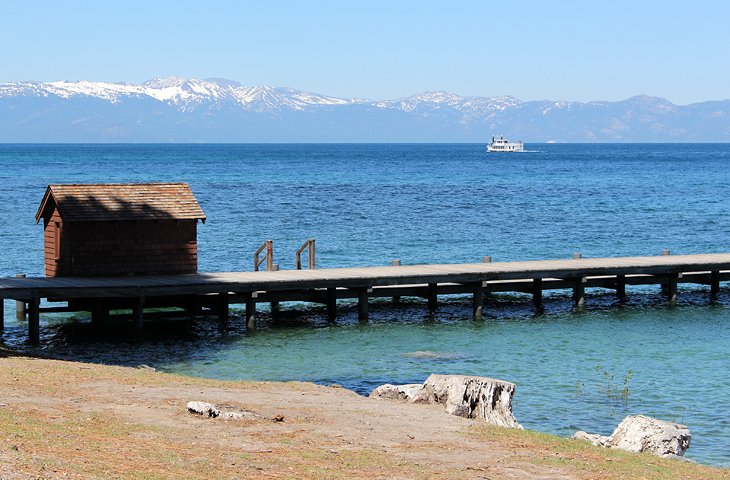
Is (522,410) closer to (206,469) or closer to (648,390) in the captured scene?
(648,390)

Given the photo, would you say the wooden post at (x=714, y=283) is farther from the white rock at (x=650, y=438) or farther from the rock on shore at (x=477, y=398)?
the white rock at (x=650, y=438)

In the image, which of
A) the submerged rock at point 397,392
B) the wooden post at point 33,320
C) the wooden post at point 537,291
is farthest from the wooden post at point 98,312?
the submerged rock at point 397,392

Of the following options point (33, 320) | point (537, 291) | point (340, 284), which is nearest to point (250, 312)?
point (340, 284)

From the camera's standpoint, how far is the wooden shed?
3300cm

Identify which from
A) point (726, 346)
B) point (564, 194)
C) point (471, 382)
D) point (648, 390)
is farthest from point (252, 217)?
point (471, 382)

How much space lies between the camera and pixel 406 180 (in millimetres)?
136000

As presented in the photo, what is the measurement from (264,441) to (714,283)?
1128 inches

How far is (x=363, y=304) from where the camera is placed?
1390 inches

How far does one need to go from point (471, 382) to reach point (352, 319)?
666 inches

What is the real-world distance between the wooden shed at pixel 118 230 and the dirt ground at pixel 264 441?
13.2m

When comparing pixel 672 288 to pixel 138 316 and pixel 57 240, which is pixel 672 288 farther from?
pixel 57 240

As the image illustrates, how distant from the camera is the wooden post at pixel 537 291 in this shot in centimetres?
3850

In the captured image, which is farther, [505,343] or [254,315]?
[254,315]

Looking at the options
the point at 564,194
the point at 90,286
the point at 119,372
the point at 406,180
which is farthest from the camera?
the point at 406,180
